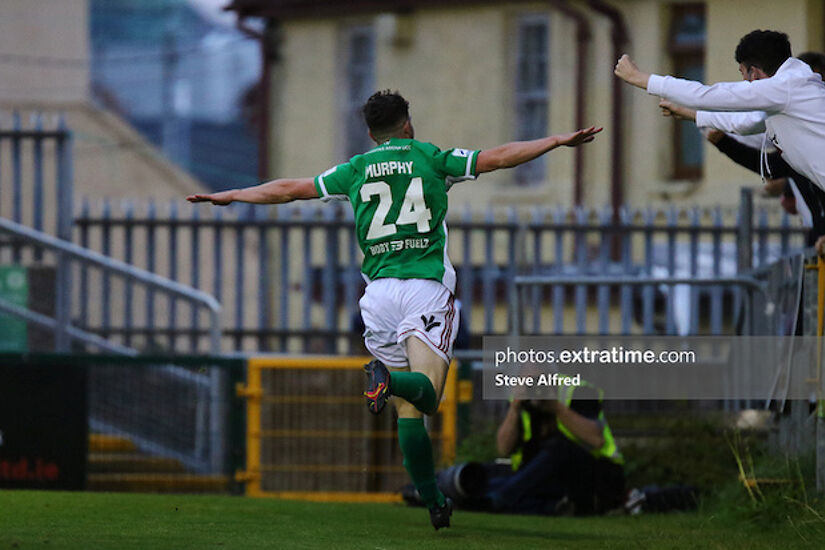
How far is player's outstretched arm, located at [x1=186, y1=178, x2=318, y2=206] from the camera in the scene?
336 inches

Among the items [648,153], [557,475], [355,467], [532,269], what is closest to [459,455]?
[355,467]

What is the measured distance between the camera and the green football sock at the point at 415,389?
7.94 meters

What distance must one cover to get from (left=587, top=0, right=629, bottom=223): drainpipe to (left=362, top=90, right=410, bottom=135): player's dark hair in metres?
13.2

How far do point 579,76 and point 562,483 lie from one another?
1185cm

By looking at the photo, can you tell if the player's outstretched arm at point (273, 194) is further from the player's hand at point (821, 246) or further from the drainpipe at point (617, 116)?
the drainpipe at point (617, 116)

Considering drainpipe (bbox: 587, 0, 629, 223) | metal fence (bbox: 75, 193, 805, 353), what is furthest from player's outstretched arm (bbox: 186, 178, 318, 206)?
drainpipe (bbox: 587, 0, 629, 223)

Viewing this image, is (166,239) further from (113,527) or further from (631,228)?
(113,527)

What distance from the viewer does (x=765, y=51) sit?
834cm

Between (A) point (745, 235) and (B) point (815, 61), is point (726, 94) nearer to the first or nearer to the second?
(B) point (815, 61)

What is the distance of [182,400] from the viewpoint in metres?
12.8

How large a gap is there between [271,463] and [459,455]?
134 cm

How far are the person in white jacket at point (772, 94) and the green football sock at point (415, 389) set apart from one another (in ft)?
5.43

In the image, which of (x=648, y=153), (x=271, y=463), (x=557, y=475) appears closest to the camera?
(x=557, y=475)

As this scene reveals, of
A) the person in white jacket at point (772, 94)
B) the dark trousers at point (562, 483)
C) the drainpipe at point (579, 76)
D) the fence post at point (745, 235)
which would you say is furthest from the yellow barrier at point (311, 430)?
the drainpipe at point (579, 76)
